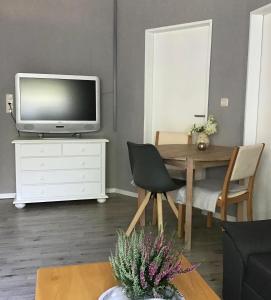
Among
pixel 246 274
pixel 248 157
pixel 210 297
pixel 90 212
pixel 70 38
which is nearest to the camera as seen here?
pixel 210 297

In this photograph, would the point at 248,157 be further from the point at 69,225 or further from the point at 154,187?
the point at 69,225

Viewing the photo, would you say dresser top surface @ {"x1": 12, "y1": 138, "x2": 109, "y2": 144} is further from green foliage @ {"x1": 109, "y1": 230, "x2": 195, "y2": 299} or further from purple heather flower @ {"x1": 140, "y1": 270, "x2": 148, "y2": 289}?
purple heather flower @ {"x1": 140, "y1": 270, "x2": 148, "y2": 289}

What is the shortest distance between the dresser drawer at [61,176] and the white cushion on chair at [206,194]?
1.42 meters

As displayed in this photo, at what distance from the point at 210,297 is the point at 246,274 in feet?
1.42

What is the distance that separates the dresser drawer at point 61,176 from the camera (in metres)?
4.04

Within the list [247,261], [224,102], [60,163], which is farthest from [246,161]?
[60,163]

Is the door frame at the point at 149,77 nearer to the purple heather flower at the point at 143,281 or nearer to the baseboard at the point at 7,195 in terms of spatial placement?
the baseboard at the point at 7,195

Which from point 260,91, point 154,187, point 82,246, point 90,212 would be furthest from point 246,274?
point 90,212

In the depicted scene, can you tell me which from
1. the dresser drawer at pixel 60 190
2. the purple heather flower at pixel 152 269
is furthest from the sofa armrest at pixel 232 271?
the dresser drawer at pixel 60 190

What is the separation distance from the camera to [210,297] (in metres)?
1.51

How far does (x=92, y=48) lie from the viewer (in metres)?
4.57

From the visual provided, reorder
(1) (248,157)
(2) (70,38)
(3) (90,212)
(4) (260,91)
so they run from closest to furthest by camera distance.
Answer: (1) (248,157)
(4) (260,91)
(3) (90,212)
(2) (70,38)

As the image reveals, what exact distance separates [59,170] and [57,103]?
804 mm

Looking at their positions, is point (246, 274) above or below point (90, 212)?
above
